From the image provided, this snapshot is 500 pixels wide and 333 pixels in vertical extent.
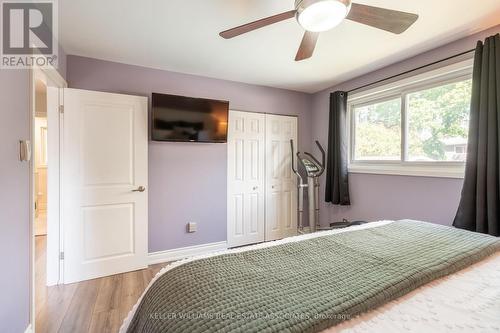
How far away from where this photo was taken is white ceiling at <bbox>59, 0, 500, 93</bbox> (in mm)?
1690

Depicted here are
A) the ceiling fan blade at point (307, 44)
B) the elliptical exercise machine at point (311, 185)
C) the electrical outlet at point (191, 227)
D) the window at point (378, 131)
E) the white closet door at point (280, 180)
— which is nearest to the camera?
the ceiling fan blade at point (307, 44)

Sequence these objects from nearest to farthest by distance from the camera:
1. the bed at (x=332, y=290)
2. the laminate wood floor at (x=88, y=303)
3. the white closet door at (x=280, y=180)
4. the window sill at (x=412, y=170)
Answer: the bed at (x=332, y=290)
the laminate wood floor at (x=88, y=303)
the window sill at (x=412, y=170)
the white closet door at (x=280, y=180)

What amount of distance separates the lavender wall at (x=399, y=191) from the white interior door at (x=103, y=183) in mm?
2503

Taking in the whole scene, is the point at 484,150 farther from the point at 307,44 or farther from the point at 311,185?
the point at 311,185

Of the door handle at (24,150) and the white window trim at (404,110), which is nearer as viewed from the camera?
the door handle at (24,150)

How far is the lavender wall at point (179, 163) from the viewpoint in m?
2.55

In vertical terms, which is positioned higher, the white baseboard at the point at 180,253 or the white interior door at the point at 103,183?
the white interior door at the point at 103,183

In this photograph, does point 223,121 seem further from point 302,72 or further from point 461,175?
point 461,175

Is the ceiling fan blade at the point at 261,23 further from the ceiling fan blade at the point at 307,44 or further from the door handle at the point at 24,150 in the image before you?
the door handle at the point at 24,150

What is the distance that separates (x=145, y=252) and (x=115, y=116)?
150 cm

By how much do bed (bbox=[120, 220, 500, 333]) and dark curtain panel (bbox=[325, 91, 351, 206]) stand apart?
1743 mm

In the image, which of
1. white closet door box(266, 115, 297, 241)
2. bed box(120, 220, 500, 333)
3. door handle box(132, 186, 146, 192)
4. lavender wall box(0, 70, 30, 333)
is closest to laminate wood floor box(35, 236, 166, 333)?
lavender wall box(0, 70, 30, 333)

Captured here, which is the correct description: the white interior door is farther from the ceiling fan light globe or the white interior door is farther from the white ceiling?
the ceiling fan light globe

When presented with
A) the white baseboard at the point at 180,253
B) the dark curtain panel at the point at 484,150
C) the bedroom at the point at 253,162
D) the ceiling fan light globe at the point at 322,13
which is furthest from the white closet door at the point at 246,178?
the dark curtain panel at the point at 484,150
